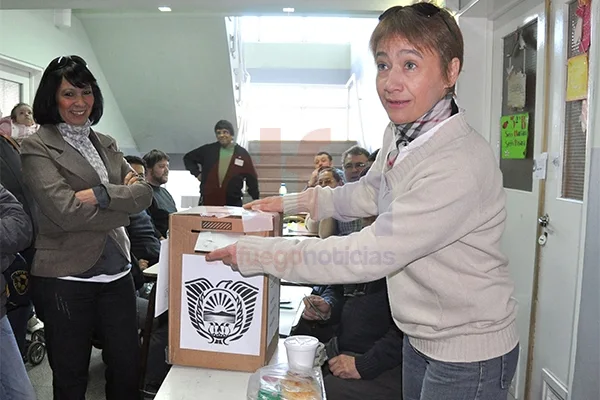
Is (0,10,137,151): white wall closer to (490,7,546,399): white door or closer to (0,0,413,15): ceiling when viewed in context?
(0,0,413,15): ceiling

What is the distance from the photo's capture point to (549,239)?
1.92 meters

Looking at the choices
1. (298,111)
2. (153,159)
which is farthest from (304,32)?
(153,159)

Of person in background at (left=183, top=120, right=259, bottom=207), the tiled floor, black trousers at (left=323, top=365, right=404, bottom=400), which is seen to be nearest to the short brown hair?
black trousers at (left=323, top=365, right=404, bottom=400)

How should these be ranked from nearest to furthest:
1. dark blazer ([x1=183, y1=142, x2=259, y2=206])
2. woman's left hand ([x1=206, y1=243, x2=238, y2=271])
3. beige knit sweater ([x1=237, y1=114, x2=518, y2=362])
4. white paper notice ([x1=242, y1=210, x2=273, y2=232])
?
beige knit sweater ([x1=237, y1=114, x2=518, y2=362]), woman's left hand ([x1=206, y1=243, x2=238, y2=271]), white paper notice ([x1=242, y1=210, x2=273, y2=232]), dark blazer ([x1=183, y1=142, x2=259, y2=206])

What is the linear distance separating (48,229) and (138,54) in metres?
4.30

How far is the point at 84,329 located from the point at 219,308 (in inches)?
27.7

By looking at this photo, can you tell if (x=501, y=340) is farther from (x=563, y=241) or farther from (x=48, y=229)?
(x=48, y=229)

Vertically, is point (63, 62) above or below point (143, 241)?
above

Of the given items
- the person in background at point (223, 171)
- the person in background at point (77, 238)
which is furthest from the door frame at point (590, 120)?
the person in background at point (223, 171)

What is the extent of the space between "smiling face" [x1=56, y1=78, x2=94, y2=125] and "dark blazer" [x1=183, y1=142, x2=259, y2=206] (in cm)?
266

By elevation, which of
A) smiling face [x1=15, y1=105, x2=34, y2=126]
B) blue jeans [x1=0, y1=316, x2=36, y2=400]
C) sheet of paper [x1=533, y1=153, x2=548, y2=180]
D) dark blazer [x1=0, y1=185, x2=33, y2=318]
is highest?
smiling face [x1=15, y1=105, x2=34, y2=126]

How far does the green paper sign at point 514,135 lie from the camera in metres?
2.17

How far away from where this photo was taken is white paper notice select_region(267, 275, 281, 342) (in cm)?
115

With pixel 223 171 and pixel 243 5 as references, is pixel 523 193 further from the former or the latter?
pixel 223 171
